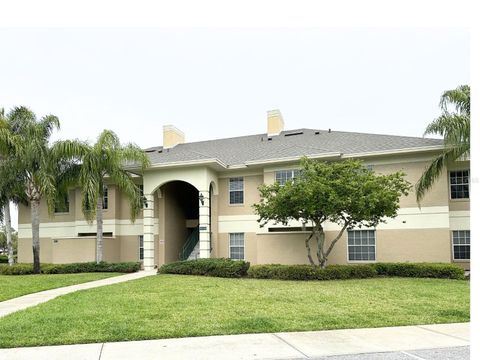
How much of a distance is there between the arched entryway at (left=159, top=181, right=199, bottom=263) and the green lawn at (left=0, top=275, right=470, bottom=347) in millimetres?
9607

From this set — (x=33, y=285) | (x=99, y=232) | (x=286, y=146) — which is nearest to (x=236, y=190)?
(x=286, y=146)

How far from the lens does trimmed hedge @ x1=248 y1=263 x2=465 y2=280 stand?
1775cm

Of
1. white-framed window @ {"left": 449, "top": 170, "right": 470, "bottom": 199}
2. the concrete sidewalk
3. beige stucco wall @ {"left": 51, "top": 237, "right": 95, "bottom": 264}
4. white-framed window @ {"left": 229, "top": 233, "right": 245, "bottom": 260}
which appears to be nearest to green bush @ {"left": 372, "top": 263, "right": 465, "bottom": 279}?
white-framed window @ {"left": 449, "top": 170, "right": 470, "bottom": 199}

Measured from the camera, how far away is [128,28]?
2.54m

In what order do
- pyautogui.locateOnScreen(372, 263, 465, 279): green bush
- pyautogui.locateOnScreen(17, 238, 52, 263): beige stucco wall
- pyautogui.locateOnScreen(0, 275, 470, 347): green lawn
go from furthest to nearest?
pyautogui.locateOnScreen(17, 238, 52, 263): beige stucco wall, pyautogui.locateOnScreen(372, 263, 465, 279): green bush, pyautogui.locateOnScreen(0, 275, 470, 347): green lawn

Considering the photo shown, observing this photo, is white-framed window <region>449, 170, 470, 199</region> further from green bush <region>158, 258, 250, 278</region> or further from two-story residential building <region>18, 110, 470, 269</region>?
green bush <region>158, 258, 250, 278</region>

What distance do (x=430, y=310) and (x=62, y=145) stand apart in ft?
60.9

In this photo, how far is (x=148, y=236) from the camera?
23641mm

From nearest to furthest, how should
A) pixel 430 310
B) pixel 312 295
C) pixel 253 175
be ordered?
pixel 430 310 < pixel 312 295 < pixel 253 175

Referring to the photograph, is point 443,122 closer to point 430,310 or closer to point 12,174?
point 430,310

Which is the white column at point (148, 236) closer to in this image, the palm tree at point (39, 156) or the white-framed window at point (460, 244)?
the palm tree at point (39, 156)

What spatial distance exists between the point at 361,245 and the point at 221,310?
12856 millimetres

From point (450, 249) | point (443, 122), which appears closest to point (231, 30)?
point (443, 122)

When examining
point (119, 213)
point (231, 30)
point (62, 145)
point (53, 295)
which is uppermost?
point (62, 145)
